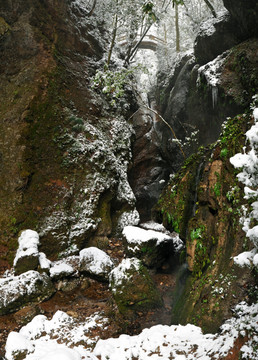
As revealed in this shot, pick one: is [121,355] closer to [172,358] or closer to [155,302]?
[172,358]

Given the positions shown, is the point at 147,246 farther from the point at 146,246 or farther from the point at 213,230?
the point at 213,230

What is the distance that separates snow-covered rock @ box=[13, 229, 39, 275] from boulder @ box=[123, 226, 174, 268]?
9.15 ft

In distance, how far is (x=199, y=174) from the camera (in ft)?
19.9

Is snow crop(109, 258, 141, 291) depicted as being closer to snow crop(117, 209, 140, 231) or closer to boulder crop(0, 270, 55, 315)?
boulder crop(0, 270, 55, 315)

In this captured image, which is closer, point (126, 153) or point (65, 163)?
point (65, 163)

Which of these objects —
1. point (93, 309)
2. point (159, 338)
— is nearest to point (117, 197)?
point (93, 309)

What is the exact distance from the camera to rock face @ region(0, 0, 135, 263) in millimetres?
8484

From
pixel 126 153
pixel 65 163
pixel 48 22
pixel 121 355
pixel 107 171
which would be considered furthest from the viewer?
pixel 126 153

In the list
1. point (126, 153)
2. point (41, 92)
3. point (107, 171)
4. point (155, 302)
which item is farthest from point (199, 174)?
point (41, 92)

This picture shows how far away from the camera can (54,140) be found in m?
9.73

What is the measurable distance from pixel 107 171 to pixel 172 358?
7533 millimetres

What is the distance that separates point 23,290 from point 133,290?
284cm

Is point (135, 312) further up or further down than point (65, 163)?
further down

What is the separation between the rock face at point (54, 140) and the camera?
334 inches
